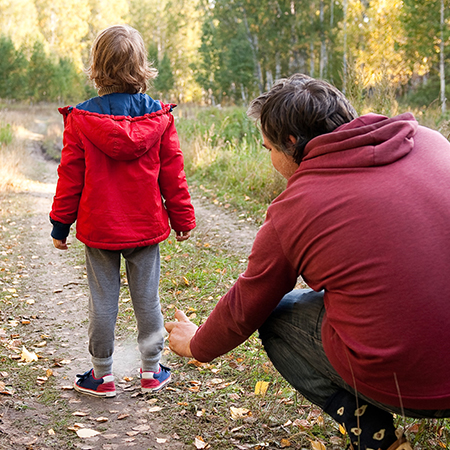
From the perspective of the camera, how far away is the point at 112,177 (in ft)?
8.13

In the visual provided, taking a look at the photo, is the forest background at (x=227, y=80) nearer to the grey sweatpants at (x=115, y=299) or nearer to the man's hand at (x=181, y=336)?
the grey sweatpants at (x=115, y=299)

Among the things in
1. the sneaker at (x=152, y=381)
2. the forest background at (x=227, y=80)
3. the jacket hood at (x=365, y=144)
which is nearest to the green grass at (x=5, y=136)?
the forest background at (x=227, y=80)

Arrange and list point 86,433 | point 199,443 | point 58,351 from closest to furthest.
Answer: point 199,443 < point 86,433 < point 58,351

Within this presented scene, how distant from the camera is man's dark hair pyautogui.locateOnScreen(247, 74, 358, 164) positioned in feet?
5.37

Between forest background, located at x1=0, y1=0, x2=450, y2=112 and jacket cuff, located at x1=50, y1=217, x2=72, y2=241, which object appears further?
forest background, located at x1=0, y1=0, x2=450, y2=112

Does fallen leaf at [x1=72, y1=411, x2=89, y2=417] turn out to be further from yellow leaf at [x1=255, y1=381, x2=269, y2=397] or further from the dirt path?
yellow leaf at [x1=255, y1=381, x2=269, y2=397]

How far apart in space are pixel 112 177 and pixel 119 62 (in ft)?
1.87

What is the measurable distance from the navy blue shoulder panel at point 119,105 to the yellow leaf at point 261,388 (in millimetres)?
1543

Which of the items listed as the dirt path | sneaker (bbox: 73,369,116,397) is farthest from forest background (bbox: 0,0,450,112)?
sneaker (bbox: 73,369,116,397)

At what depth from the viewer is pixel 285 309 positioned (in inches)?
76.7

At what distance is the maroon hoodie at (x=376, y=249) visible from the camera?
4.39ft

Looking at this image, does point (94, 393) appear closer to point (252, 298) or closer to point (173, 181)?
point (173, 181)

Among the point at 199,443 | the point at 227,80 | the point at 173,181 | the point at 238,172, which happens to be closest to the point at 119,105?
the point at 173,181

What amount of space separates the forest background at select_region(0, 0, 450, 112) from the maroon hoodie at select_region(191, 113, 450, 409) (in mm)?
14216
